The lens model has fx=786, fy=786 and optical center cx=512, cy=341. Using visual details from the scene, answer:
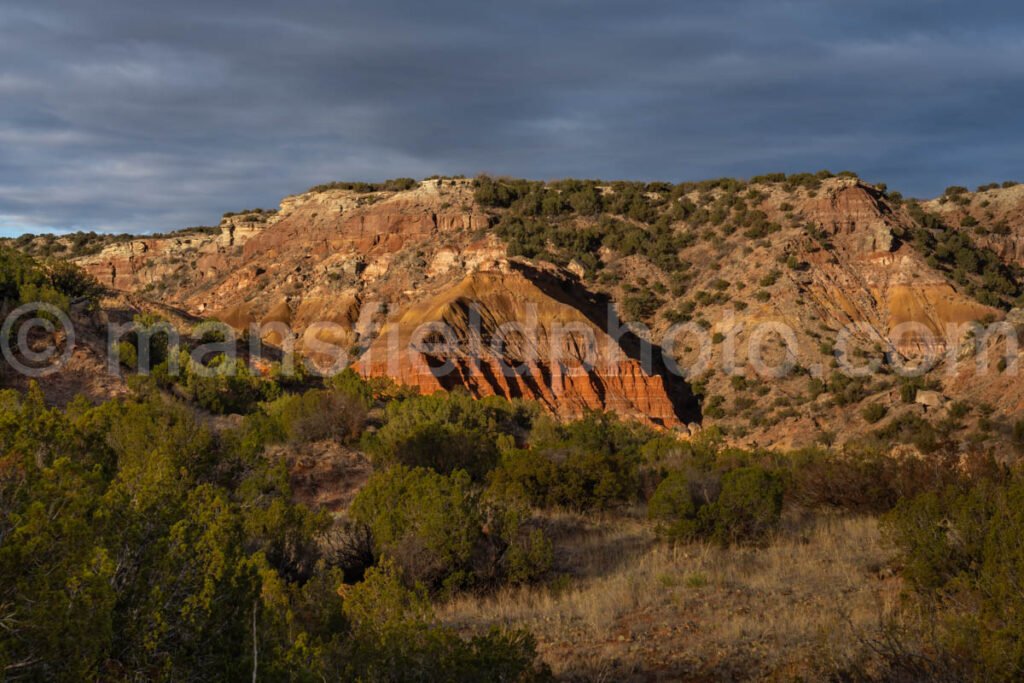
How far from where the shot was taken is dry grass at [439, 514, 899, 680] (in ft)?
22.9

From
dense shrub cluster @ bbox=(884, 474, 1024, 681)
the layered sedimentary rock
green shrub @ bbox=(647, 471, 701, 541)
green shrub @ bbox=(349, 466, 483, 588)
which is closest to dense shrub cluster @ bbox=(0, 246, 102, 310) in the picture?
green shrub @ bbox=(349, 466, 483, 588)

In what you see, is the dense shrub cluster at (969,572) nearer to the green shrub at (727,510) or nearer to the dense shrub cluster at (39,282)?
the green shrub at (727,510)

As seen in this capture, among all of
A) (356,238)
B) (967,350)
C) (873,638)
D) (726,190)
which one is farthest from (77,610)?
(726,190)

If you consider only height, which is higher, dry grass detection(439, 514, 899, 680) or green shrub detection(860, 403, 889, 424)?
Answer: green shrub detection(860, 403, 889, 424)

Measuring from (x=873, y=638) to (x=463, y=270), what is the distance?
61.1m

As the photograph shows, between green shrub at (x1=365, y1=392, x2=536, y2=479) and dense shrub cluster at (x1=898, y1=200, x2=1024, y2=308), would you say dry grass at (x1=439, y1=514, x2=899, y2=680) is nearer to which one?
green shrub at (x1=365, y1=392, x2=536, y2=479)

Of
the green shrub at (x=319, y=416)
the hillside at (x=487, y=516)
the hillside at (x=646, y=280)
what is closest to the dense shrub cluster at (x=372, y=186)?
the hillside at (x=646, y=280)

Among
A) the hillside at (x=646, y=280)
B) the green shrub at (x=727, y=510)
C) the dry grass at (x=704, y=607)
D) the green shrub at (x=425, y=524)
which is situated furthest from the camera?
the hillside at (x=646, y=280)

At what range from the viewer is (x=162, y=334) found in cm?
2462

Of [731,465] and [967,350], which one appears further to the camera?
[967,350]

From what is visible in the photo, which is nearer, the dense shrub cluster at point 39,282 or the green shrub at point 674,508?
the green shrub at point 674,508

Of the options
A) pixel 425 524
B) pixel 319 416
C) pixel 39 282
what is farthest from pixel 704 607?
pixel 39 282

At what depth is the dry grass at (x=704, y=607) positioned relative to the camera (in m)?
6.96

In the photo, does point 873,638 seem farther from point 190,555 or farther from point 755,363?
point 755,363
